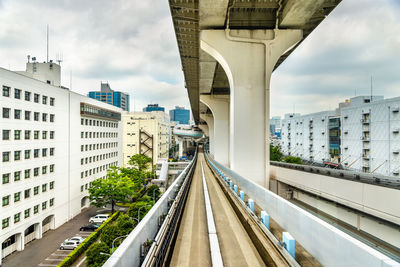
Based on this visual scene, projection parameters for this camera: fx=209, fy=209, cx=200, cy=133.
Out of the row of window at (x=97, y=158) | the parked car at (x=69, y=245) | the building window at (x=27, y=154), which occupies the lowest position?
the parked car at (x=69, y=245)

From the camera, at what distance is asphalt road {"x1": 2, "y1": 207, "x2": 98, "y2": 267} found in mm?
15724

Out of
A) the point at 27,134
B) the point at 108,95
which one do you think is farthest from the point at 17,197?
the point at 108,95

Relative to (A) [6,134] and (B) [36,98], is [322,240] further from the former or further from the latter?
(B) [36,98]

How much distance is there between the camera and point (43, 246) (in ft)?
59.6

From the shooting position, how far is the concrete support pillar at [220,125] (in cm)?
2600

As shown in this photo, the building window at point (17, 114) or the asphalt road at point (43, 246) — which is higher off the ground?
the building window at point (17, 114)

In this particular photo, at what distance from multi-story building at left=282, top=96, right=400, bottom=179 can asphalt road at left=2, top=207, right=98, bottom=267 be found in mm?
24159

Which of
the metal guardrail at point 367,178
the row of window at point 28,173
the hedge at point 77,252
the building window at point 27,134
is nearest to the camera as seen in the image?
the metal guardrail at point 367,178

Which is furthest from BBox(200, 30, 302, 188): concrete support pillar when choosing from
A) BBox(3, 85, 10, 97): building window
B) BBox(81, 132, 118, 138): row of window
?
BBox(81, 132, 118, 138): row of window

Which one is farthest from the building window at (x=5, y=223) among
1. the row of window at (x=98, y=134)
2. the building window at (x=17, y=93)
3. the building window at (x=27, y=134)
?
the row of window at (x=98, y=134)

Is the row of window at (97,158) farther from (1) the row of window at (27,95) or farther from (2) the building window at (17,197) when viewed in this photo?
(2) the building window at (17,197)

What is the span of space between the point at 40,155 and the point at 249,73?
21268 mm

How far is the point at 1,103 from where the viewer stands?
53.5 ft

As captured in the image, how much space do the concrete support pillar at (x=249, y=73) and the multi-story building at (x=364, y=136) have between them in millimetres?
8685
